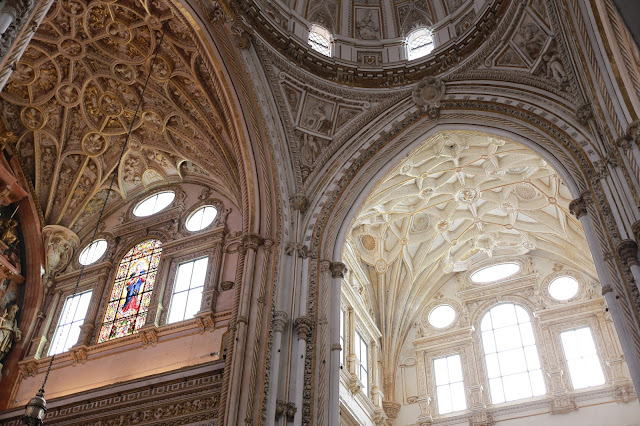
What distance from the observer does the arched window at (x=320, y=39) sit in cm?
1636

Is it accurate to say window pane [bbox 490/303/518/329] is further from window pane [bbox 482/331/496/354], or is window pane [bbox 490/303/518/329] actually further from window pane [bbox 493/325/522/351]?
window pane [bbox 482/331/496/354]

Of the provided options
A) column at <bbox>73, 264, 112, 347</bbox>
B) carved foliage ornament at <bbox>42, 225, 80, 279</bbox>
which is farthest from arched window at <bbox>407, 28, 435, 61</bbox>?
carved foliage ornament at <bbox>42, 225, 80, 279</bbox>

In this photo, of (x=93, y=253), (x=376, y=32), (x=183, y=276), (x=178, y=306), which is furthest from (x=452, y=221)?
(x=93, y=253)

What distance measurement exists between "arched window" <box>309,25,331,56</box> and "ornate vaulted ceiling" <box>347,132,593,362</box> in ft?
12.0

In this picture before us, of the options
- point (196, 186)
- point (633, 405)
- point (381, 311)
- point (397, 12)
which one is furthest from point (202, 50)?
point (633, 405)

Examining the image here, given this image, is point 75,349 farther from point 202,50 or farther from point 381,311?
point 381,311

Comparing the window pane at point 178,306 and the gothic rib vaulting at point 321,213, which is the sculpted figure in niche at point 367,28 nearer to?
the gothic rib vaulting at point 321,213

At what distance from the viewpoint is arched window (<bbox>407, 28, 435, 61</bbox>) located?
16272mm

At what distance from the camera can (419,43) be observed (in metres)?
16.6

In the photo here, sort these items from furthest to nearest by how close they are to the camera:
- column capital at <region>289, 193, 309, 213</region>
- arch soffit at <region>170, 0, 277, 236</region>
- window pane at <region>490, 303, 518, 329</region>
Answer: window pane at <region>490, 303, 518, 329</region> < column capital at <region>289, 193, 309, 213</region> < arch soffit at <region>170, 0, 277, 236</region>

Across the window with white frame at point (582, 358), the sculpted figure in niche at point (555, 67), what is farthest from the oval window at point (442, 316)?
the sculpted figure in niche at point (555, 67)

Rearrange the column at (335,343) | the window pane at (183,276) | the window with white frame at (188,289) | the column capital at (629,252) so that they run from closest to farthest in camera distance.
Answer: the column capital at (629,252) → the column at (335,343) → the window with white frame at (188,289) → the window pane at (183,276)

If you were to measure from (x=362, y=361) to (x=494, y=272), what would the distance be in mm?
5431

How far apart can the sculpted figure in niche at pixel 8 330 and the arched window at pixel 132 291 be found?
7.63 feet
